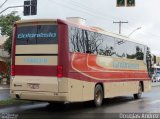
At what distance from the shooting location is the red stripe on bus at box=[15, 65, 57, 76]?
57.1ft

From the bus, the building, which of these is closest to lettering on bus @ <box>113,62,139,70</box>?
the bus

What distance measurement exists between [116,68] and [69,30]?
18.0 ft

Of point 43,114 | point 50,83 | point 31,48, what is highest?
point 31,48

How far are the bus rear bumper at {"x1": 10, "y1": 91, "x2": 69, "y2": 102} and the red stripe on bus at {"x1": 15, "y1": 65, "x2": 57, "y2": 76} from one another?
72 cm

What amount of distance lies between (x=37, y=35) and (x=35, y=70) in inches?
52.7

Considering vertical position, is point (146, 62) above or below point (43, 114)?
above

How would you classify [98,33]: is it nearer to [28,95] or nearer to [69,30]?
[69,30]

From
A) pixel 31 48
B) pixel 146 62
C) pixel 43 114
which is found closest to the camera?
pixel 43 114

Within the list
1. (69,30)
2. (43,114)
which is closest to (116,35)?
(69,30)

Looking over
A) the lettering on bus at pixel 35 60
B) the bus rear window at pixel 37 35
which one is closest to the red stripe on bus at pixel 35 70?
the lettering on bus at pixel 35 60

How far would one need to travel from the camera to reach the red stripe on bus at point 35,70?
17.4 metres

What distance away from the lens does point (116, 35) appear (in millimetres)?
22844

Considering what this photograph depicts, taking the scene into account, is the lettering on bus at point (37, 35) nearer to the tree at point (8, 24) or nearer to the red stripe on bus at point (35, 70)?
the red stripe on bus at point (35, 70)

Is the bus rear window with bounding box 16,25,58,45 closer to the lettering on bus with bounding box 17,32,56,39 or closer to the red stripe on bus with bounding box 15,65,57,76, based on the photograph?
the lettering on bus with bounding box 17,32,56,39
